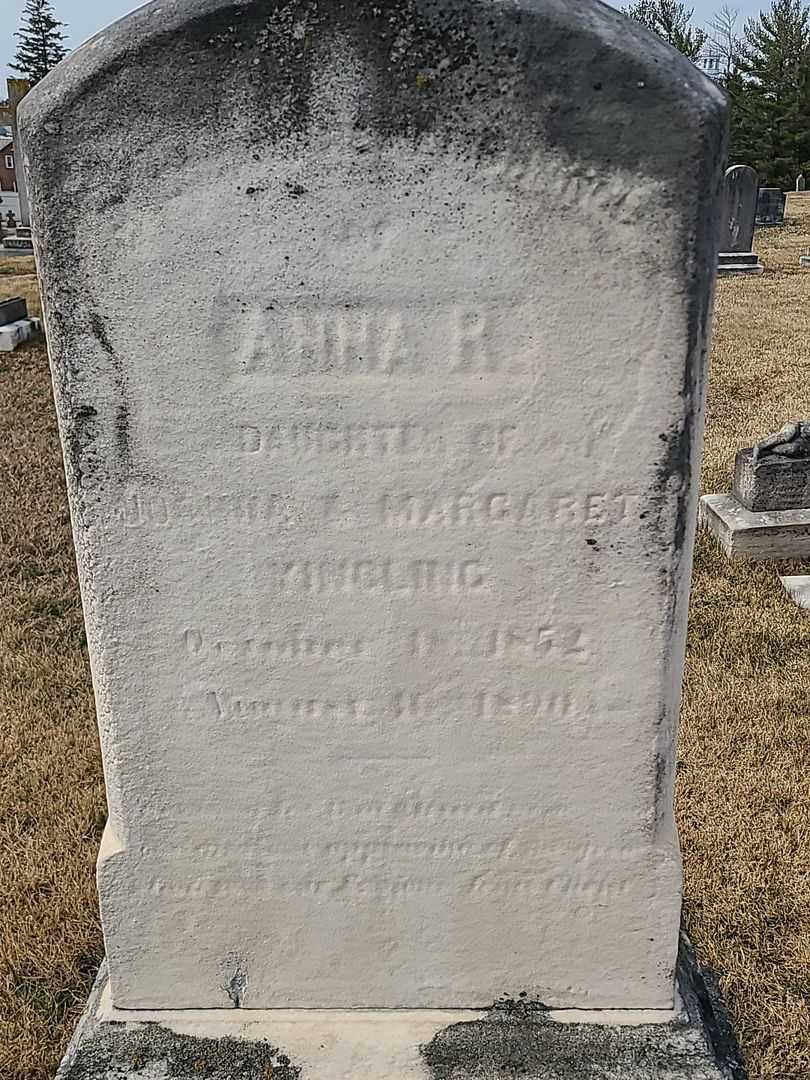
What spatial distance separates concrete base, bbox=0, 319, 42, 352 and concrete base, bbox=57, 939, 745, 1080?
392 inches

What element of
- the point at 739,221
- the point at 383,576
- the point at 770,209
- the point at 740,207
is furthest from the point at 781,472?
the point at 770,209

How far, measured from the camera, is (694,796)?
3355 mm

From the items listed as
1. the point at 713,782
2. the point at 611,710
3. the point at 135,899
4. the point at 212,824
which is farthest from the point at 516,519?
the point at 713,782

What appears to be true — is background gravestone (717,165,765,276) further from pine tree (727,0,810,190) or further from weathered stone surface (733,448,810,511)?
→ pine tree (727,0,810,190)

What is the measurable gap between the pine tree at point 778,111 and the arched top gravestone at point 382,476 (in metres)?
33.2

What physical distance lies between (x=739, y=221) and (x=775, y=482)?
11593mm

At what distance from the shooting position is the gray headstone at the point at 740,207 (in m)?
15.1

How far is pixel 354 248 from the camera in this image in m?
1.45

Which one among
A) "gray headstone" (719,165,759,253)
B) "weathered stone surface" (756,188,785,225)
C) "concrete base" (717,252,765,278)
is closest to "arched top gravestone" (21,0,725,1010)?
"gray headstone" (719,165,759,253)

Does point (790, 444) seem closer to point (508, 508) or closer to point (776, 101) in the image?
point (508, 508)

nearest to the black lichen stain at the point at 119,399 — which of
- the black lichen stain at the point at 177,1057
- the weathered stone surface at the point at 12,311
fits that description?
the black lichen stain at the point at 177,1057

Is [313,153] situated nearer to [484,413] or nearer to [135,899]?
[484,413]

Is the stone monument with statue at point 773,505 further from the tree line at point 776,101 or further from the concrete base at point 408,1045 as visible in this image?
the tree line at point 776,101

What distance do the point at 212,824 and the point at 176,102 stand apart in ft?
3.99
